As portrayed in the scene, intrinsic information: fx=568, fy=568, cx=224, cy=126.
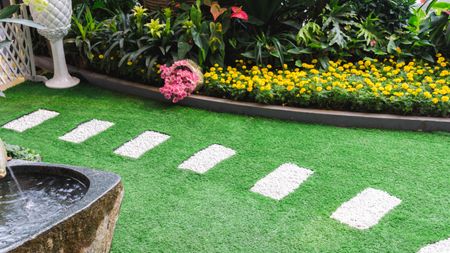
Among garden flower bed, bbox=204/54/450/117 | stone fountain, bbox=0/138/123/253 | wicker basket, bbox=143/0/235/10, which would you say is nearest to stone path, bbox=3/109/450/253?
garden flower bed, bbox=204/54/450/117

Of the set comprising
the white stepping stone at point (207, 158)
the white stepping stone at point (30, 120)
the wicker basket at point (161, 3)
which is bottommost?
the white stepping stone at point (30, 120)

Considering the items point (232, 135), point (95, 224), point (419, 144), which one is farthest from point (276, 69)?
point (95, 224)

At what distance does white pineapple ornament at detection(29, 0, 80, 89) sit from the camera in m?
5.07

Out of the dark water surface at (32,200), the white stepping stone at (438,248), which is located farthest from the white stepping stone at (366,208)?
the dark water surface at (32,200)

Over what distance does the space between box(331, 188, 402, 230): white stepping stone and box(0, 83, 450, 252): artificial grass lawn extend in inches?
2.0

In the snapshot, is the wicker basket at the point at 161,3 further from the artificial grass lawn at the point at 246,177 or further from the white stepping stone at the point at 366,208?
the white stepping stone at the point at 366,208

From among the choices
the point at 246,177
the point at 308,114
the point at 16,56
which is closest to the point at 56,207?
the point at 246,177

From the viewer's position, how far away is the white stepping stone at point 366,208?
3277mm

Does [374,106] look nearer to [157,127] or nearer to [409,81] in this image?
[409,81]

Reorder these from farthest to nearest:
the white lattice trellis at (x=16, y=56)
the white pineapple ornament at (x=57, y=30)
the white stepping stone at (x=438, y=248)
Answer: the white lattice trellis at (x=16, y=56) < the white pineapple ornament at (x=57, y=30) < the white stepping stone at (x=438, y=248)

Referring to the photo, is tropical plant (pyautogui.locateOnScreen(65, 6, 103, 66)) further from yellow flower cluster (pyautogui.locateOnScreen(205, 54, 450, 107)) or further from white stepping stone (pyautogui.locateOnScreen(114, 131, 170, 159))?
white stepping stone (pyautogui.locateOnScreen(114, 131, 170, 159))

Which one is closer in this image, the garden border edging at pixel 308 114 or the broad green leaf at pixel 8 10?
the broad green leaf at pixel 8 10

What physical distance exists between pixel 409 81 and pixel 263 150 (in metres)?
1.55

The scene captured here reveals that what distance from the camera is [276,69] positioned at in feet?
17.0
